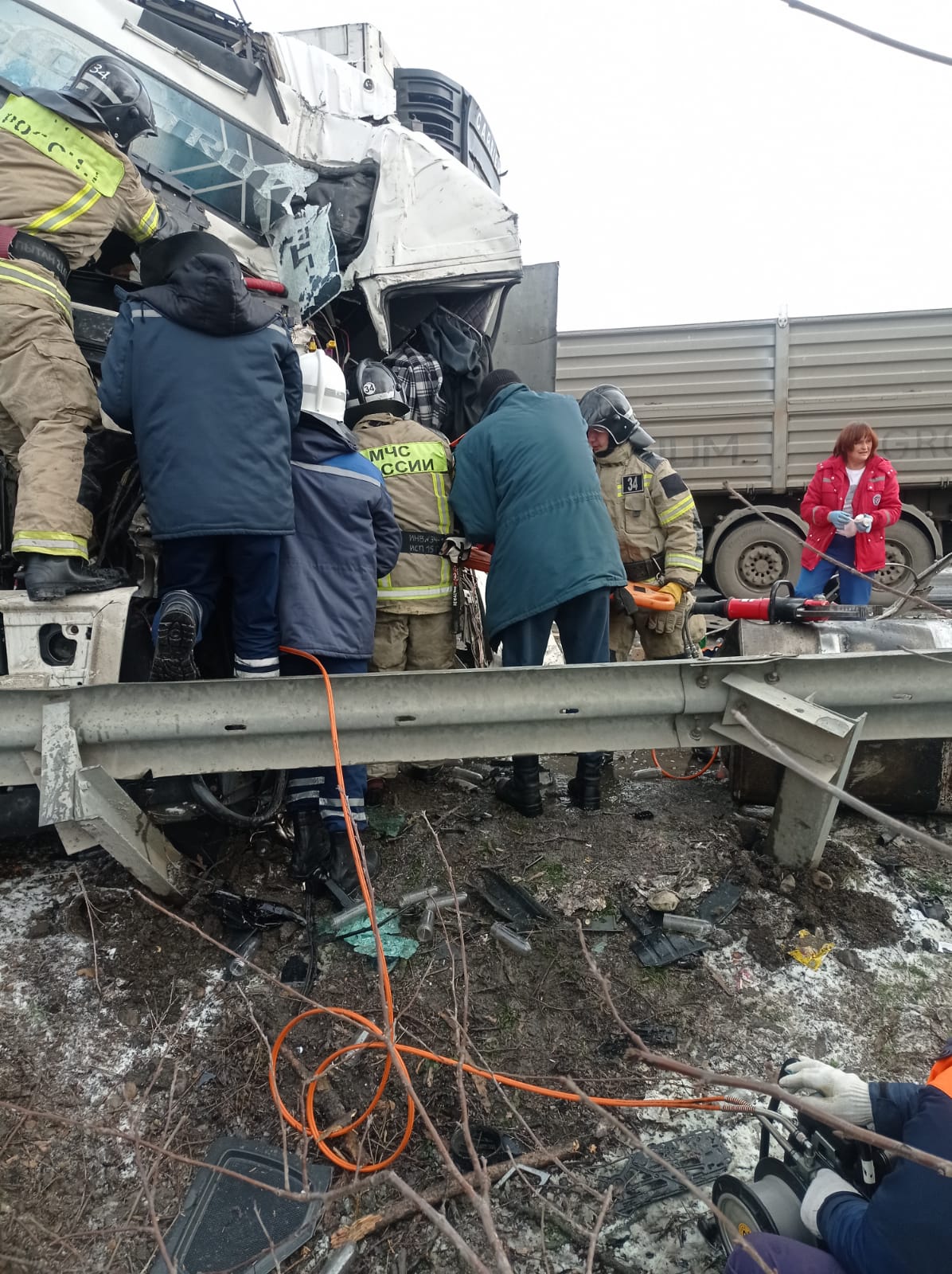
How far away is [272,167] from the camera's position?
165 inches

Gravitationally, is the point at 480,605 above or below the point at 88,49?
below

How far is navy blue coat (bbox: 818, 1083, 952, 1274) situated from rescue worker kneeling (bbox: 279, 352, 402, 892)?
6.01 ft

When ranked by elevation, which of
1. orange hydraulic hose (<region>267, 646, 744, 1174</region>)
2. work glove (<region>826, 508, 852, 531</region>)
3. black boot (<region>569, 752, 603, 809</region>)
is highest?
work glove (<region>826, 508, 852, 531</region>)

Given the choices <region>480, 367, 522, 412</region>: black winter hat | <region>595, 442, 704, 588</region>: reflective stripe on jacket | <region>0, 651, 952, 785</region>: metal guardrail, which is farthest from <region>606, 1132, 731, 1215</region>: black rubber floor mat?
<region>480, 367, 522, 412</region>: black winter hat

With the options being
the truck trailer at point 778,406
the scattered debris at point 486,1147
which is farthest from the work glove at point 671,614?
the truck trailer at point 778,406

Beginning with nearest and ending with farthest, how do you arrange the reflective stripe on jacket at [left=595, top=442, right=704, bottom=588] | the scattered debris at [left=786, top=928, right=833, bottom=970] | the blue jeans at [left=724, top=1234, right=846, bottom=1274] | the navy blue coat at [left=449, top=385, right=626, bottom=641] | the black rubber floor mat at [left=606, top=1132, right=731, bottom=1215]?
the blue jeans at [left=724, top=1234, right=846, bottom=1274] < the black rubber floor mat at [left=606, top=1132, right=731, bottom=1215] < the scattered debris at [left=786, top=928, right=833, bottom=970] < the navy blue coat at [left=449, top=385, right=626, bottom=641] < the reflective stripe on jacket at [left=595, top=442, right=704, bottom=588]

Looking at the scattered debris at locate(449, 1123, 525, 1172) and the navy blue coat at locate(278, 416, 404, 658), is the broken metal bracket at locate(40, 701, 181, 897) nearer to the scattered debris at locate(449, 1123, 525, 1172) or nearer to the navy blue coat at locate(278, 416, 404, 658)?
the navy blue coat at locate(278, 416, 404, 658)

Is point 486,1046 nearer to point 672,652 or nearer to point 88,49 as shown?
point 672,652

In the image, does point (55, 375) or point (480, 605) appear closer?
point (55, 375)

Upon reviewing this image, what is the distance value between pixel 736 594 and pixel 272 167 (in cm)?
586

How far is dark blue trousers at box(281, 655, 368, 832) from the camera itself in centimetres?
287

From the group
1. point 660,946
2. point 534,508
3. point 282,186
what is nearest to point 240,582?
point 534,508

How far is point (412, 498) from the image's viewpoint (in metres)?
3.56

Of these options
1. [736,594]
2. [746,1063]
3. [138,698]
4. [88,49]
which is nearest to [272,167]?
[88,49]
